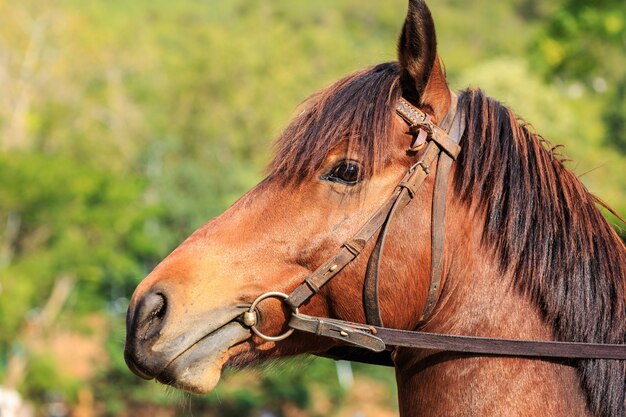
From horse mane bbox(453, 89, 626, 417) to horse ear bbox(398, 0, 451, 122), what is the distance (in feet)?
0.43

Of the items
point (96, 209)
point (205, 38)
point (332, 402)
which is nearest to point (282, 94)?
point (205, 38)

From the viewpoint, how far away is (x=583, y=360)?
3.14 metres

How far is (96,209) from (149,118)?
866 inches

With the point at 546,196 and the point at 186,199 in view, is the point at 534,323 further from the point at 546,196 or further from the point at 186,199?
the point at 186,199

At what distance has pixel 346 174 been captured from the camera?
123 inches

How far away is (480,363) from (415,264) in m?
0.47

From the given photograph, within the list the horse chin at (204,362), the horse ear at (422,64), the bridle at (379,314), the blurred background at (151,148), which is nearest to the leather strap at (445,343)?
the bridle at (379,314)

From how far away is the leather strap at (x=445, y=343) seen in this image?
3104 millimetres

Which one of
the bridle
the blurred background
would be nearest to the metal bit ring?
the bridle

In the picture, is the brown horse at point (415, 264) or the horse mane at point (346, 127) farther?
the horse mane at point (346, 127)

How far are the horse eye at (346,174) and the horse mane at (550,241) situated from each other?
42cm

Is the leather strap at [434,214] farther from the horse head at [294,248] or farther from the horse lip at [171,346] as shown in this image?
the horse lip at [171,346]

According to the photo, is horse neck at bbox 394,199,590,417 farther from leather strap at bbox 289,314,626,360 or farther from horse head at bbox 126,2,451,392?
horse head at bbox 126,2,451,392

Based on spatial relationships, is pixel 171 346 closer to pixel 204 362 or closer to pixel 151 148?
pixel 204 362
